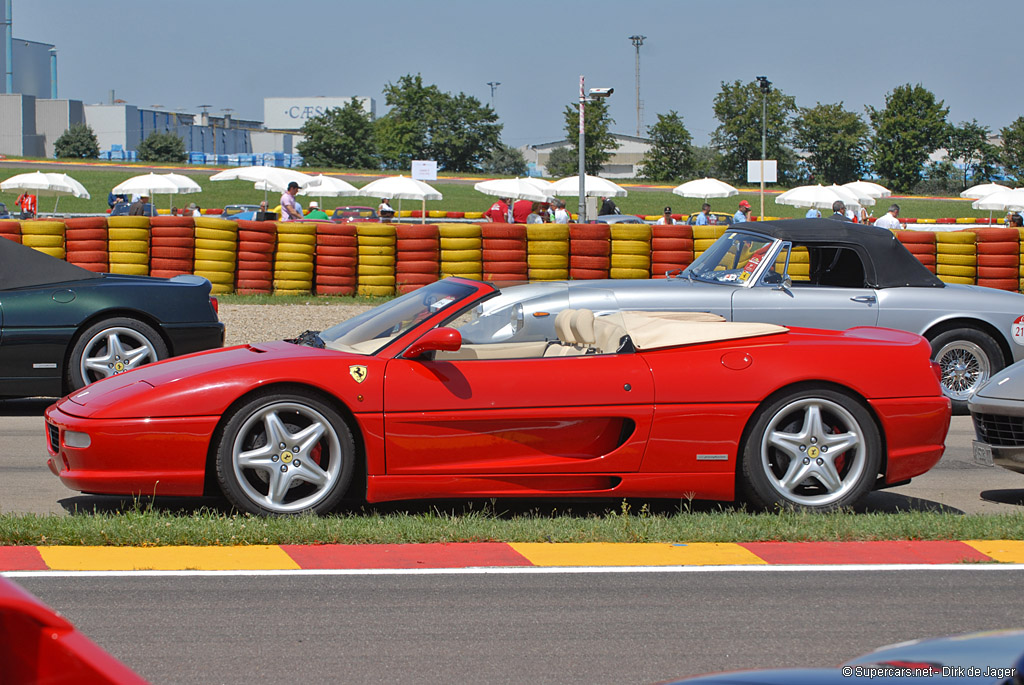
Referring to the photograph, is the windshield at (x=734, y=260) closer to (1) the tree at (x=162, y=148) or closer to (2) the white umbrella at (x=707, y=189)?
(2) the white umbrella at (x=707, y=189)

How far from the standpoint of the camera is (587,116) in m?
70.9

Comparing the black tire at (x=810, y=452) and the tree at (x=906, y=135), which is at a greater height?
the tree at (x=906, y=135)

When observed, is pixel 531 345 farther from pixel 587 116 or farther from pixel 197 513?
pixel 587 116

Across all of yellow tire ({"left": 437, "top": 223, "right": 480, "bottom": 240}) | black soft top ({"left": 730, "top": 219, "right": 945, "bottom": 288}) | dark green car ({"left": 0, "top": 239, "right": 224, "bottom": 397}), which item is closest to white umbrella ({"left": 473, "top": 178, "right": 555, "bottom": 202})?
yellow tire ({"left": 437, "top": 223, "right": 480, "bottom": 240})

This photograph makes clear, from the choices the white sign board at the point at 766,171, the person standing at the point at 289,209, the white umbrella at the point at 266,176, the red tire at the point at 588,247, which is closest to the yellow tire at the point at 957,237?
the red tire at the point at 588,247

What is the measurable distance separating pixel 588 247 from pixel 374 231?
3.46m

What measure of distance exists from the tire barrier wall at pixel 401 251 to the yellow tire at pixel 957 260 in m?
0.02

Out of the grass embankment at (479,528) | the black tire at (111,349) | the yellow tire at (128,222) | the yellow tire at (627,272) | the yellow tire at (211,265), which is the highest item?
the yellow tire at (128,222)

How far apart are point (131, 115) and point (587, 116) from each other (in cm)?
5594

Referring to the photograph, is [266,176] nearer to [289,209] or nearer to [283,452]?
[289,209]

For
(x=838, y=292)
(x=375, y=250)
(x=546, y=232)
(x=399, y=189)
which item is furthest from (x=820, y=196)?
(x=838, y=292)

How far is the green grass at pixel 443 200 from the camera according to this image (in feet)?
181

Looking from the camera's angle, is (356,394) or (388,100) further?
(388,100)

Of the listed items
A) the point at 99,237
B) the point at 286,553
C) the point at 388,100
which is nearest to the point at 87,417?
the point at 286,553
